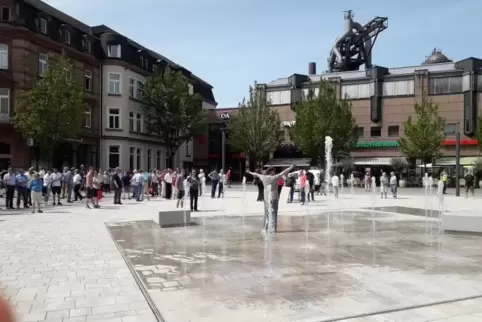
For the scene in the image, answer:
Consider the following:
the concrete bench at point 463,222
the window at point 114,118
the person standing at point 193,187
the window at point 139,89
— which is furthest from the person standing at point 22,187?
the window at point 139,89

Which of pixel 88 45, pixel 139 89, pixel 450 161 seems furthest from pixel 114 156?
pixel 450 161

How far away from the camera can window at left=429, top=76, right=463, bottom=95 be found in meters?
52.7

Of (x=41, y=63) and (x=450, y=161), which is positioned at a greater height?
(x=41, y=63)

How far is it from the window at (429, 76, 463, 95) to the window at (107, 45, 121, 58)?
3540 centimetres

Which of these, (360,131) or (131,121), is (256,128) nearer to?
(360,131)

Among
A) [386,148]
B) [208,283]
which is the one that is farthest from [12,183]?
[386,148]

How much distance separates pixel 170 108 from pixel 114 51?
7.92 m

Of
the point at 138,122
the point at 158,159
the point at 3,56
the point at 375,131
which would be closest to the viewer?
the point at 3,56

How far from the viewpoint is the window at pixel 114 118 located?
44656mm

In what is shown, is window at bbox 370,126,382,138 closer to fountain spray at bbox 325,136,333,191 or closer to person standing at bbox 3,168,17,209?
fountain spray at bbox 325,136,333,191

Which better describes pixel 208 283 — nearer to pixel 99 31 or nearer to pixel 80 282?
pixel 80 282

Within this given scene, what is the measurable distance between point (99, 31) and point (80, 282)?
4163cm

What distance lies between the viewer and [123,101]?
45188 millimetres

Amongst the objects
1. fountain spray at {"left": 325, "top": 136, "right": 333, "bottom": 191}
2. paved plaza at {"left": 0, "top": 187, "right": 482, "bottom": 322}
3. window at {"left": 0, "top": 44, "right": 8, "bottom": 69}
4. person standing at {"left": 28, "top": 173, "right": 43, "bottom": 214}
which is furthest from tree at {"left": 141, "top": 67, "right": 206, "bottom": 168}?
paved plaza at {"left": 0, "top": 187, "right": 482, "bottom": 322}
